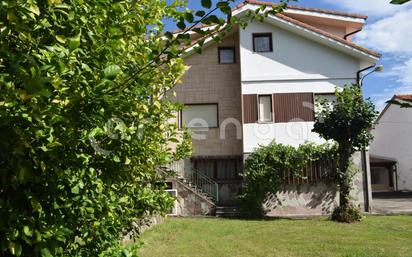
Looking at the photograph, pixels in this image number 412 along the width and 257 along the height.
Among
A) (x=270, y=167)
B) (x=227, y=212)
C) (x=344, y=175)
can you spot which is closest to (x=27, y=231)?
(x=344, y=175)

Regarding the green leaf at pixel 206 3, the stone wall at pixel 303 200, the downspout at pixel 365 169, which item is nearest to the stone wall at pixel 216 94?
the stone wall at pixel 303 200

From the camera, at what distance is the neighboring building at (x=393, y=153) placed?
2798 cm

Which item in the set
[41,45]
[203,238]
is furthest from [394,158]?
[41,45]

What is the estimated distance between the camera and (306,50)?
57.2 ft

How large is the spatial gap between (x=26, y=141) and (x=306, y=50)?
16961 mm

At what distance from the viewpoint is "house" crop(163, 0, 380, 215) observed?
16344 mm

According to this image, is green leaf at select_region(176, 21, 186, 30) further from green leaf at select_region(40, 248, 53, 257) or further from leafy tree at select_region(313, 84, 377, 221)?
leafy tree at select_region(313, 84, 377, 221)

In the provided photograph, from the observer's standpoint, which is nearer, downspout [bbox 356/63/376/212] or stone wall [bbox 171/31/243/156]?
downspout [bbox 356/63/376/212]

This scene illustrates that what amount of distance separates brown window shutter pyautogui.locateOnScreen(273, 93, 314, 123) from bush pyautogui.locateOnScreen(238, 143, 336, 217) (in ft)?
4.56

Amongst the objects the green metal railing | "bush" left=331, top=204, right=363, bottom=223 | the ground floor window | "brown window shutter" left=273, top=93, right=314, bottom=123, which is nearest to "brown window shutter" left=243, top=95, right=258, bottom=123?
"brown window shutter" left=273, top=93, right=314, bottom=123

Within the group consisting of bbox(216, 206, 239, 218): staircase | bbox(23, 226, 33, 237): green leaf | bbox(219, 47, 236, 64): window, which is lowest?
bbox(216, 206, 239, 218): staircase

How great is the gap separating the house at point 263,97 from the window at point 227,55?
0.05 m

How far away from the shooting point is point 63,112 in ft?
5.56

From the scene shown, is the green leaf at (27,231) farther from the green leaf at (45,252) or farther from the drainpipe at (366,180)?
the drainpipe at (366,180)
